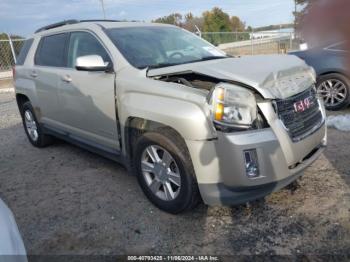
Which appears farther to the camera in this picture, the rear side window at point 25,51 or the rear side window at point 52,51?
the rear side window at point 25,51

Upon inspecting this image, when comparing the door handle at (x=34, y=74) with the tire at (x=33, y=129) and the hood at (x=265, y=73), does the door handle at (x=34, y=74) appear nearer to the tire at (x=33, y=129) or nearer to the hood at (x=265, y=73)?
the tire at (x=33, y=129)

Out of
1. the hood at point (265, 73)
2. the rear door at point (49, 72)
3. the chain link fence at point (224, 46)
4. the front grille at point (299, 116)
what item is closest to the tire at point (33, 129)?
the rear door at point (49, 72)

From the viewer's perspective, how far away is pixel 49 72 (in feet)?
14.5

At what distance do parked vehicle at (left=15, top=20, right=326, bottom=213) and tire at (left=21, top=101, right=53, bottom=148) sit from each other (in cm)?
121

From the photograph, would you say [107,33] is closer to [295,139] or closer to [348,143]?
[295,139]

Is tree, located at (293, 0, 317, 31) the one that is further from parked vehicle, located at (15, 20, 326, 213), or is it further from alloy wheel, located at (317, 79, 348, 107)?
alloy wheel, located at (317, 79, 348, 107)

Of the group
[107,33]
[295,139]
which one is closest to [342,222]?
[295,139]

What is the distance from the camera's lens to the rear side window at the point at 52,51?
14.1 ft

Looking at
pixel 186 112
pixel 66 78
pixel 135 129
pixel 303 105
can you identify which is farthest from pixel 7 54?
pixel 303 105

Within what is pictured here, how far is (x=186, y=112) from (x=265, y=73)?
2.45 feet

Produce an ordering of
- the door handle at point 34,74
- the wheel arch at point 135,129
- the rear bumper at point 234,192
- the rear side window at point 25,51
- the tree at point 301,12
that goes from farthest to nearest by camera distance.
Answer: the rear side window at point 25,51
the door handle at point 34,74
the wheel arch at point 135,129
the rear bumper at point 234,192
the tree at point 301,12

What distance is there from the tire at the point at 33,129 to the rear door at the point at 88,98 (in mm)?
1090

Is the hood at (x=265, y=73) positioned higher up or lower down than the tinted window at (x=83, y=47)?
lower down

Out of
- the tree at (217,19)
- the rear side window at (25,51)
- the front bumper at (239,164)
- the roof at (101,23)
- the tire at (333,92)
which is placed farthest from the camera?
the tree at (217,19)
